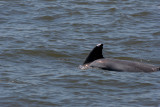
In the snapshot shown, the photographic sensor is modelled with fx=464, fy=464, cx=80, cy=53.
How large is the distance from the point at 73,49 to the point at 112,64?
3020mm

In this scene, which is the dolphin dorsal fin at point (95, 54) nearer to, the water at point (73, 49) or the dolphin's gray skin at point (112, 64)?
the dolphin's gray skin at point (112, 64)

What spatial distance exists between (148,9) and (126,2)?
2250 millimetres

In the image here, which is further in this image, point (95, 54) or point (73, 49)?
point (73, 49)

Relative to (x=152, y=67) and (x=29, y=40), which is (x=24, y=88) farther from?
(x=29, y=40)

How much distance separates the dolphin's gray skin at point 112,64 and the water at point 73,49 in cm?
18

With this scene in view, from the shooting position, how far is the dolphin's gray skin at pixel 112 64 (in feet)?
41.8

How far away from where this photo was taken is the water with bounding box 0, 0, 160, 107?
10695 millimetres

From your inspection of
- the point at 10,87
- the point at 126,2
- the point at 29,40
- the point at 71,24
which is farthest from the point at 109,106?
the point at 126,2

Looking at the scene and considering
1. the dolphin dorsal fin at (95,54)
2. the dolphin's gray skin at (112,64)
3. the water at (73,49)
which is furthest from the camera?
the dolphin dorsal fin at (95,54)

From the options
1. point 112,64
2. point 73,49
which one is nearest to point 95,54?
point 112,64

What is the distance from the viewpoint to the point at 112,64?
1298 cm

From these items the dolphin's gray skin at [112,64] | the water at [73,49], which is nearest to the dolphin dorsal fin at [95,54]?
the dolphin's gray skin at [112,64]

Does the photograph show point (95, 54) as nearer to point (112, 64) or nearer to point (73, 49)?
point (112, 64)

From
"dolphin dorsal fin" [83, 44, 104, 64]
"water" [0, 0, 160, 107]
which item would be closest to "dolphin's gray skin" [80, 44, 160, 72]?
"dolphin dorsal fin" [83, 44, 104, 64]
